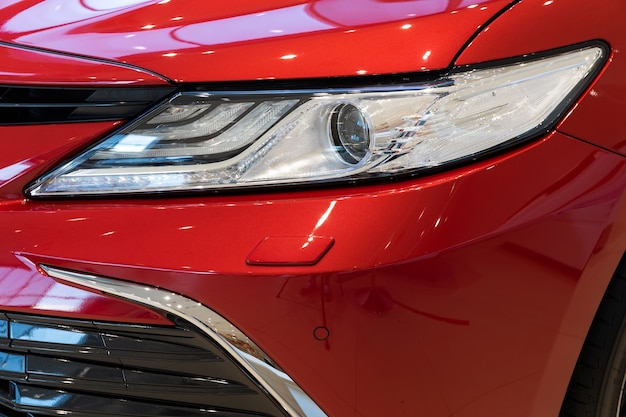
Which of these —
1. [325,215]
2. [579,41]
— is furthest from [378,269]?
[579,41]

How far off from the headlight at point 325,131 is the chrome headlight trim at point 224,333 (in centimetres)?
17

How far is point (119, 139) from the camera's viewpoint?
1.25 metres

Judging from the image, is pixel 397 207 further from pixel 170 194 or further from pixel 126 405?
pixel 126 405

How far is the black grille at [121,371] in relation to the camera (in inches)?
46.5

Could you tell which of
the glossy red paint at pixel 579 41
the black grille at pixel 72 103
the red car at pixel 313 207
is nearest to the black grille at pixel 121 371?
the red car at pixel 313 207

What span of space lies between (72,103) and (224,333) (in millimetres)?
473

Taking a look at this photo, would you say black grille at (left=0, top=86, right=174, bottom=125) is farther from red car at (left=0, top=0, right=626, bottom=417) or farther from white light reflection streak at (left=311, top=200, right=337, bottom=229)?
white light reflection streak at (left=311, top=200, right=337, bottom=229)

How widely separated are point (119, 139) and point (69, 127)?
0.09 metres

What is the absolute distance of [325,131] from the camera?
1.22 metres

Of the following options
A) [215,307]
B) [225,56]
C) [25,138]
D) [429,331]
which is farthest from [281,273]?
[25,138]

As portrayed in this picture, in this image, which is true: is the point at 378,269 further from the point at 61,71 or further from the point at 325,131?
the point at 61,71

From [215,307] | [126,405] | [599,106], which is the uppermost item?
[599,106]

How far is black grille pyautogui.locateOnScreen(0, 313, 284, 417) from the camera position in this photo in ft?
3.87

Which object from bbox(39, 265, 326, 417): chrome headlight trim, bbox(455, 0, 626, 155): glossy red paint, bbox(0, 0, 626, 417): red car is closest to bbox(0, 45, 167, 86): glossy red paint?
bbox(0, 0, 626, 417): red car
